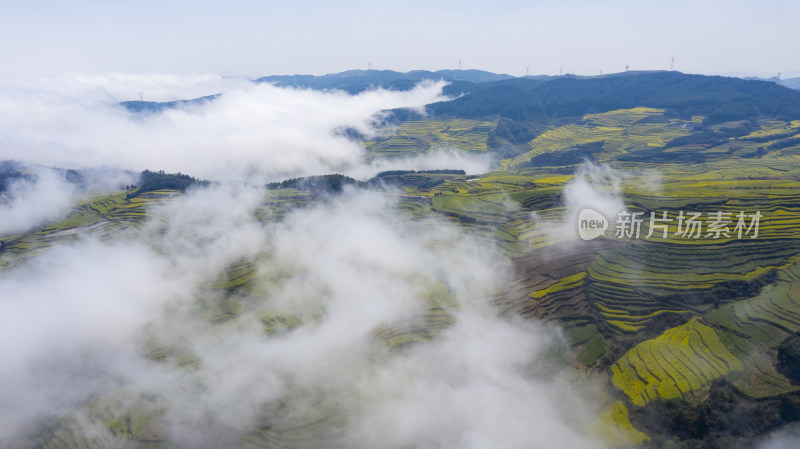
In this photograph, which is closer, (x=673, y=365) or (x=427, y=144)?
(x=673, y=365)

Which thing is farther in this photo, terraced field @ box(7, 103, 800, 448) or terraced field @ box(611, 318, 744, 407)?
terraced field @ box(7, 103, 800, 448)

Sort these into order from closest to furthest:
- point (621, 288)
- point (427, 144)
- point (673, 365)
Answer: point (673, 365)
point (621, 288)
point (427, 144)

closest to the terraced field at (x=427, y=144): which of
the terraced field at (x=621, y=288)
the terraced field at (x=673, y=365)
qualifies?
the terraced field at (x=621, y=288)

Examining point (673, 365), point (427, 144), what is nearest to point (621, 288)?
point (673, 365)

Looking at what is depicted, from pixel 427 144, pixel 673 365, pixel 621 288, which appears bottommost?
pixel 673 365

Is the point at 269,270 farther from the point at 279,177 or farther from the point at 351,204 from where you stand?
the point at 279,177

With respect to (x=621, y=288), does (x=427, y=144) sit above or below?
above

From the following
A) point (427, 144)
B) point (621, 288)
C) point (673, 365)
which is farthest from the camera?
point (427, 144)

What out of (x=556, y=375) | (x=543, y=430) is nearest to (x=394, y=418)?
(x=543, y=430)

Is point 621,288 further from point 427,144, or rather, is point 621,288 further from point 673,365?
point 427,144

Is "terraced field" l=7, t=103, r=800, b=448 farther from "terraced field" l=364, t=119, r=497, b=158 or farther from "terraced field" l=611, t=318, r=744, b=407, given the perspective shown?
"terraced field" l=364, t=119, r=497, b=158

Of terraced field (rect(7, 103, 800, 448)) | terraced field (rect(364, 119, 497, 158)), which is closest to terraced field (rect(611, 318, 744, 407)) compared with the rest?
terraced field (rect(7, 103, 800, 448))
